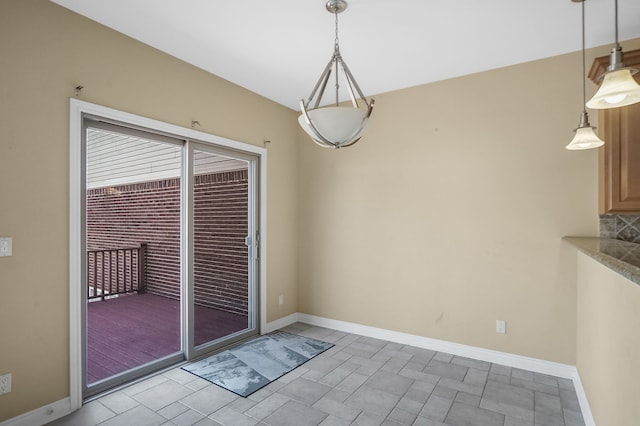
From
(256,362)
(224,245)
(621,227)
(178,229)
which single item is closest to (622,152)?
(621,227)

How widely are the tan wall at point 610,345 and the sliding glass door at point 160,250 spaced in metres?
3.13

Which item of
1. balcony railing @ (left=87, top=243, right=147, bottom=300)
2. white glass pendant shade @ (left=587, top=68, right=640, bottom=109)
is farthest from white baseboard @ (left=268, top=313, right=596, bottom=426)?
balcony railing @ (left=87, top=243, right=147, bottom=300)

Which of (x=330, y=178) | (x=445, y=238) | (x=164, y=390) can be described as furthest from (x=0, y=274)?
(x=445, y=238)

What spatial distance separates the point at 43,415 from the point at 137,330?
5.71ft

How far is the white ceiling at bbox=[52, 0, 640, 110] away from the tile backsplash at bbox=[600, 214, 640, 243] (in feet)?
4.77

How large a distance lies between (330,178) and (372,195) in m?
0.64

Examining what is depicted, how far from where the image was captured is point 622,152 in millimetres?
2559

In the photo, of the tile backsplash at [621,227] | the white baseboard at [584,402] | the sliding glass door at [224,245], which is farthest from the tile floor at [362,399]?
the tile backsplash at [621,227]

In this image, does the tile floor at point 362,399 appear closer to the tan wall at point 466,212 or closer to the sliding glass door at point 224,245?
the tan wall at point 466,212

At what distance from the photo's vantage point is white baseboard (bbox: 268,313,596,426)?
9.20 feet

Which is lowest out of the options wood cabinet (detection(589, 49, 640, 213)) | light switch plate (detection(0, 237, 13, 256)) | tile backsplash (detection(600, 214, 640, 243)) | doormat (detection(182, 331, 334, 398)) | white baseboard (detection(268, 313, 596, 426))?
doormat (detection(182, 331, 334, 398))

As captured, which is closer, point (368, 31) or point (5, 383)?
point (5, 383)

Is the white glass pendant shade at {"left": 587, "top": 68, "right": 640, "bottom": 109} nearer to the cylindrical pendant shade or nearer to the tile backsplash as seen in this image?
the cylindrical pendant shade

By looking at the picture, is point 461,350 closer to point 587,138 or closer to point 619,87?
point 587,138
